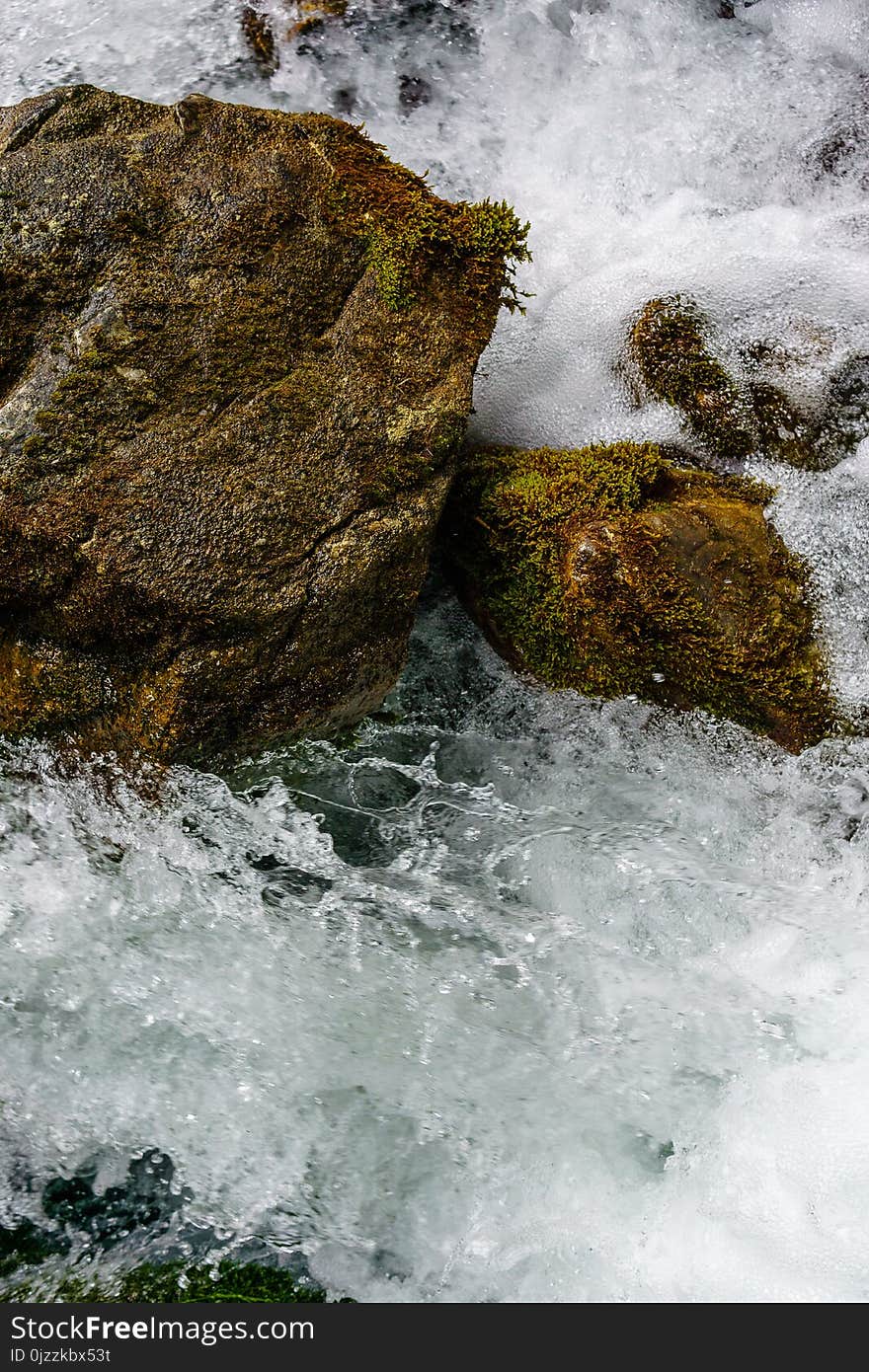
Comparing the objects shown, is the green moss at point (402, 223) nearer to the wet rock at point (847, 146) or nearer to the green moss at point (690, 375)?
the green moss at point (690, 375)

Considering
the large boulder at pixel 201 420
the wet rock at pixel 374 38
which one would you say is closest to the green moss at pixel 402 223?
the large boulder at pixel 201 420

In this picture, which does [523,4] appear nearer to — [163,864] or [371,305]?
[371,305]

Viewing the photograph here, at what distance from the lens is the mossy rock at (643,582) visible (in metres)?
3.24

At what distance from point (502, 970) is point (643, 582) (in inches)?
53.1

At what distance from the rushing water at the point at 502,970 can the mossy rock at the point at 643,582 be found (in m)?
0.13

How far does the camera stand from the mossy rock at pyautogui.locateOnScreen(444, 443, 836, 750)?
3242 millimetres

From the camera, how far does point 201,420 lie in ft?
9.73

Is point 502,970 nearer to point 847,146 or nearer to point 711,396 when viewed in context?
point 711,396

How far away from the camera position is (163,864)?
331cm

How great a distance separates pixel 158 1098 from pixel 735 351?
125 inches

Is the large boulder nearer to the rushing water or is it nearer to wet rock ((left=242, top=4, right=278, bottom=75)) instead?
the rushing water

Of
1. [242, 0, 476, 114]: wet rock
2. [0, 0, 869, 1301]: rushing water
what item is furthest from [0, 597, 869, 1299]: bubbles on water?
[242, 0, 476, 114]: wet rock

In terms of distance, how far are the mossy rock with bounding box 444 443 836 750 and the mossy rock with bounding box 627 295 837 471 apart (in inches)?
8.2

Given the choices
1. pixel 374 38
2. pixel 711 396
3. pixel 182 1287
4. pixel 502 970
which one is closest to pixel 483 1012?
pixel 502 970
